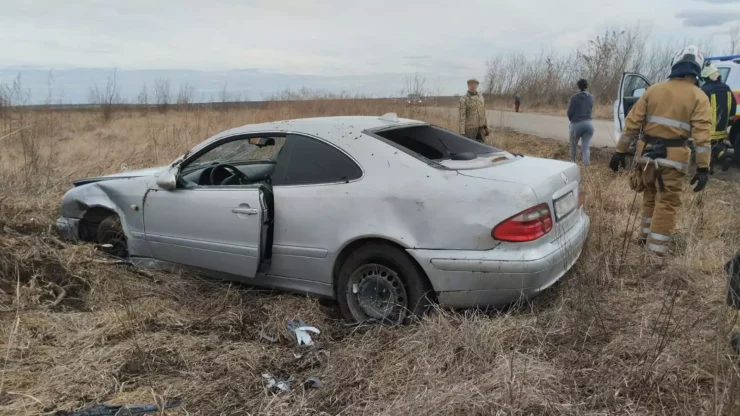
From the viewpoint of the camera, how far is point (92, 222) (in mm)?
4828

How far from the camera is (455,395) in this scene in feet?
7.79

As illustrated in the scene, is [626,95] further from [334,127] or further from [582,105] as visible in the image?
[334,127]

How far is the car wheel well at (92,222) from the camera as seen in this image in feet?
15.6

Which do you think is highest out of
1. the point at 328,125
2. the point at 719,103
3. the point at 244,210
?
the point at 719,103

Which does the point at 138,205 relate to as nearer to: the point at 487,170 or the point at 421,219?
the point at 421,219

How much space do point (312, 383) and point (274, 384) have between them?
207 mm

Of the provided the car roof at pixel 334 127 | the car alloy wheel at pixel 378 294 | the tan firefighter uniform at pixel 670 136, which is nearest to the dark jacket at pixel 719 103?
the tan firefighter uniform at pixel 670 136

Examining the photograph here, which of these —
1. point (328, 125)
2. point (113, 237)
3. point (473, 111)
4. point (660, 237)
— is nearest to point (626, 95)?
point (473, 111)

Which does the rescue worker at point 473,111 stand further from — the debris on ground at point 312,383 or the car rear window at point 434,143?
the debris on ground at point 312,383

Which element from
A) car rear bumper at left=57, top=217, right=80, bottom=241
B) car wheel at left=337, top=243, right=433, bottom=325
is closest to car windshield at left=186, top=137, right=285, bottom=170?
car wheel at left=337, top=243, right=433, bottom=325

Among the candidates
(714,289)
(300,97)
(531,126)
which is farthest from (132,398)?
(531,126)

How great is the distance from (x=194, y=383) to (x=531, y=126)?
1798cm

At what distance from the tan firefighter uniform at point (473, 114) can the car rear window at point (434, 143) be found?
5348 millimetres

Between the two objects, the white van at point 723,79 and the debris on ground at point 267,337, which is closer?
the debris on ground at point 267,337
